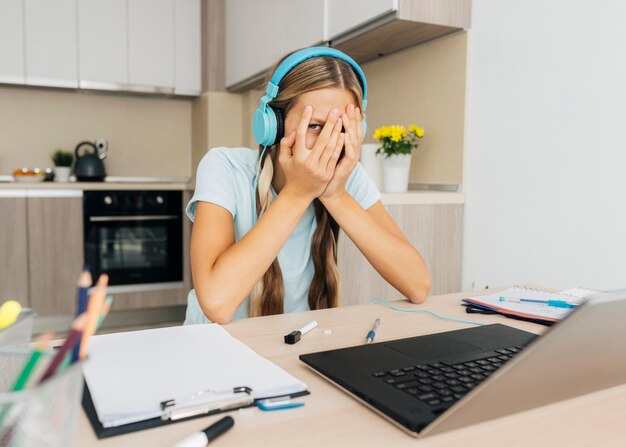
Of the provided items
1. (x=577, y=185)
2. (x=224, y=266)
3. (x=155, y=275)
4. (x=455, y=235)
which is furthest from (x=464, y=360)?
(x=155, y=275)

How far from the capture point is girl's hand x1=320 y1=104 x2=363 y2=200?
3.76 ft

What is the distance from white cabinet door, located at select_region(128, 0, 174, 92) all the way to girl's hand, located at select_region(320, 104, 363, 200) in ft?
8.43

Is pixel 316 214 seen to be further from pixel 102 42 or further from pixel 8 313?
pixel 102 42

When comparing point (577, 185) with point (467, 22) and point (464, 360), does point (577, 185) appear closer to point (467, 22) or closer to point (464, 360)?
point (467, 22)

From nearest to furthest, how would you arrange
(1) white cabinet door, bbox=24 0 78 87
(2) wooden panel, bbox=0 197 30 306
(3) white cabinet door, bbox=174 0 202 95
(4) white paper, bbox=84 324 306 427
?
(4) white paper, bbox=84 324 306 427 → (2) wooden panel, bbox=0 197 30 306 → (1) white cabinet door, bbox=24 0 78 87 → (3) white cabinet door, bbox=174 0 202 95

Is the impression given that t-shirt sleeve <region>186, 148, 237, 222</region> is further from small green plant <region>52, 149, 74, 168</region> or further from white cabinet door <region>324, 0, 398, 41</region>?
small green plant <region>52, 149, 74, 168</region>

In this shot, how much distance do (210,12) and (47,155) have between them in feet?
4.47

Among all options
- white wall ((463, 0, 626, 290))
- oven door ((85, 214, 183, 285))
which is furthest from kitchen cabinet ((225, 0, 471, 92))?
oven door ((85, 214, 183, 285))

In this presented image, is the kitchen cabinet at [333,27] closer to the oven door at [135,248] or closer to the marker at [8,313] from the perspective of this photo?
the oven door at [135,248]

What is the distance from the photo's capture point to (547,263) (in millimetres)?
1688

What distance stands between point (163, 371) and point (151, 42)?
3.16 m

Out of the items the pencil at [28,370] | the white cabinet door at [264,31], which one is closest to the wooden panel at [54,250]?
the white cabinet door at [264,31]

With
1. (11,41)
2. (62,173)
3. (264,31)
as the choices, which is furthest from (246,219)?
(11,41)

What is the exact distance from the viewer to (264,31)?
2.88m
